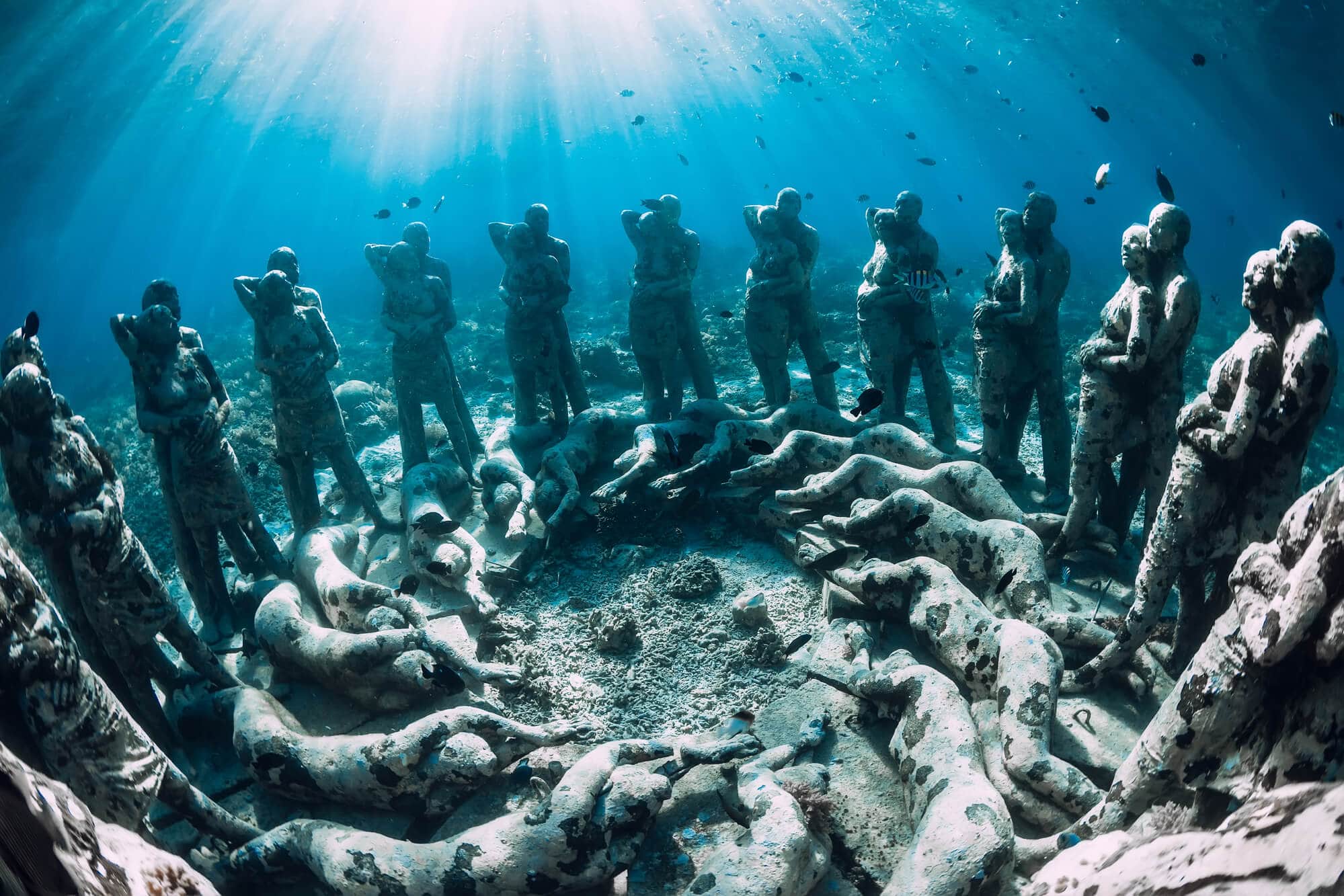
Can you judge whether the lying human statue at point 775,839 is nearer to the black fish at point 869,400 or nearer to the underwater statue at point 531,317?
the black fish at point 869,400

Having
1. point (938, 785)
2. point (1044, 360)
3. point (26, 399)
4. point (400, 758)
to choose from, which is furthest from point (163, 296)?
point (1044, 360)

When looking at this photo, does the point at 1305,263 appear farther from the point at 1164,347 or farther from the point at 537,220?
the point at 537,220

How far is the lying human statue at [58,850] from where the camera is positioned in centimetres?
166

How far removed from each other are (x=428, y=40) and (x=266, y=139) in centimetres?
2550

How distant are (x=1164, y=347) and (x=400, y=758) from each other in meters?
6.95

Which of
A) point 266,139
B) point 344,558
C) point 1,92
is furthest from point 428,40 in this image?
point 344,558

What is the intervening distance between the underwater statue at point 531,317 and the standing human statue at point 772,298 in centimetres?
292

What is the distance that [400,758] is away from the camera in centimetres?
479

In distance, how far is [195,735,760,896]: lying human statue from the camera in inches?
157

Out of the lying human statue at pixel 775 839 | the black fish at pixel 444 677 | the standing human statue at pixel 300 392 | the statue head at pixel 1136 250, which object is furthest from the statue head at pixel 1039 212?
the standing human statue at pixel 300 392

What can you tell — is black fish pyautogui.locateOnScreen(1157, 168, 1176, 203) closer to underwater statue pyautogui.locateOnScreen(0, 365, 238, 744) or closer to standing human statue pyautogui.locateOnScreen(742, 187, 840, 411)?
standing human statue pyautogui.locateOnScreen(742, 187, 840, 411)

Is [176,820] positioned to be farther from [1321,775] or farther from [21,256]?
[21,256]

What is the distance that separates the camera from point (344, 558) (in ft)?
27.2

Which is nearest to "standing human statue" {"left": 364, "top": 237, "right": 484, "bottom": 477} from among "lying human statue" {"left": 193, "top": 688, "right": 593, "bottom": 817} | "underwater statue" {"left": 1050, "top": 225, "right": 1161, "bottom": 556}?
"lying human statue" {"left": 193, "top": 688, "right": 593, "bottom": 817}
